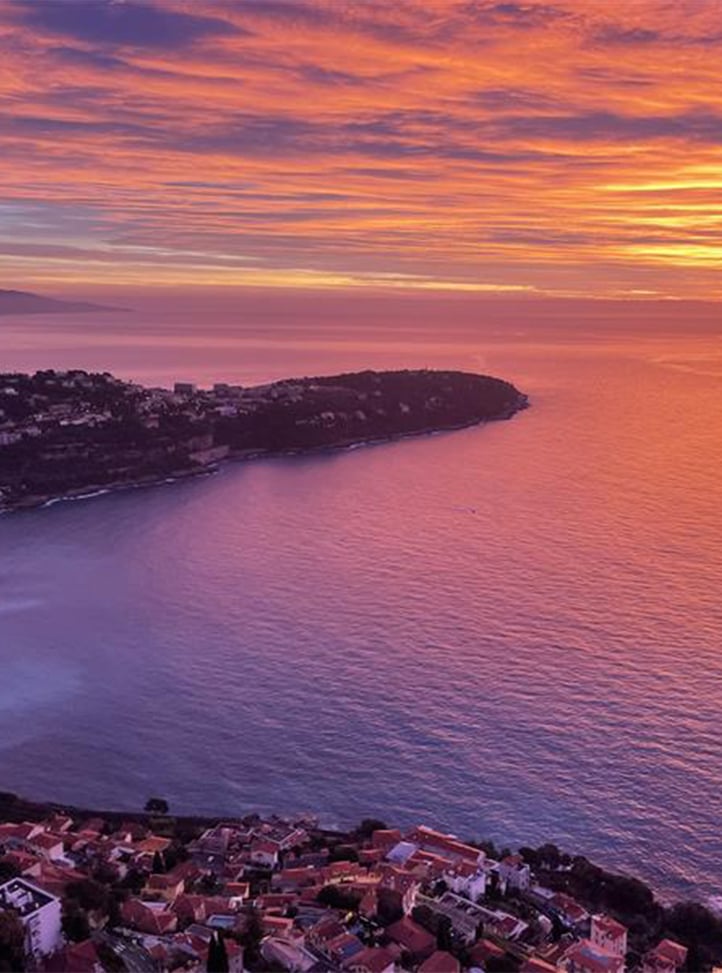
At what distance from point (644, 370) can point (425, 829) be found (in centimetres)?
3651

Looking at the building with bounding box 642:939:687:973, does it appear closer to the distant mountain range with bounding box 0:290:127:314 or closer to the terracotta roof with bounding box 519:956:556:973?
the terracotta roof with bounding box 519:956:556:973

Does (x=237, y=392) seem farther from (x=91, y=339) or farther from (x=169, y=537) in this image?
(x=91, y=339)

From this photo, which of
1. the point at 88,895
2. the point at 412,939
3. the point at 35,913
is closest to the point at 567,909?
the point at 412,939

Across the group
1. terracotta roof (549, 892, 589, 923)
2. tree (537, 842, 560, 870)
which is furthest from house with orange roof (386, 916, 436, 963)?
tree (537, 842, 560, 870)

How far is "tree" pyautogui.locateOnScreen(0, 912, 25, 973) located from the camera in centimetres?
550

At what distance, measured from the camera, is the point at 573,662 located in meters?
11.6

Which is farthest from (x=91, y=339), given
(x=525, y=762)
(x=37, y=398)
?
(x=525, y=762)

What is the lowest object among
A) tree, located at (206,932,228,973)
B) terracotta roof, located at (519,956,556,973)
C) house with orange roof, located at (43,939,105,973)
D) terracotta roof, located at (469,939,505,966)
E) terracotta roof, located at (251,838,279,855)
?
terracotta roof, located at (251,838,279,855)

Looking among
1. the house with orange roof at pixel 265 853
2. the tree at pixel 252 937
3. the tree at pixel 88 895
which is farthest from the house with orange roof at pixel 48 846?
the tree at pixel 252 937

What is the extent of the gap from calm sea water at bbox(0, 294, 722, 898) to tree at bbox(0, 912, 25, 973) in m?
3.27

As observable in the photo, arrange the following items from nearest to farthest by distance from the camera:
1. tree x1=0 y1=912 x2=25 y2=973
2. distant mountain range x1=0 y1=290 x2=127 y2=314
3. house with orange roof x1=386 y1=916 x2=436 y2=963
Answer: tree x1=0 y1=912 x2=25 y2=973 → house with orange roof x1=386 y1=916 x2=436 y2=963 → distant mountain range x1=0 y1=290 x2=127 y2=314

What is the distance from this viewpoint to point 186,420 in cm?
2533

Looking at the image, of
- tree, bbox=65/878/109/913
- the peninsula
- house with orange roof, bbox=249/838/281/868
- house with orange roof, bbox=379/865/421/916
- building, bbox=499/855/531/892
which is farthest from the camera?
the peninsula

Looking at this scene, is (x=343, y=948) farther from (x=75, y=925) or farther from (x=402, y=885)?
(x=75, y=925)
